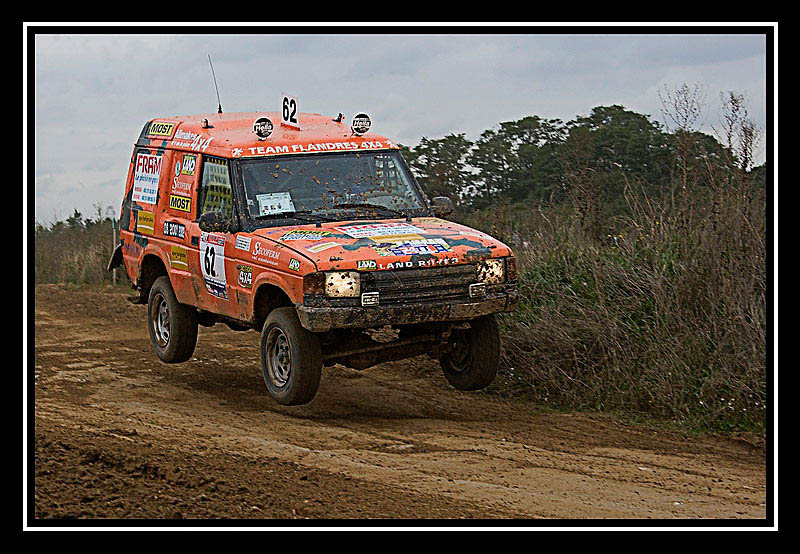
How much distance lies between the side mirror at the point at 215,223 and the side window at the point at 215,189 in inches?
5.7

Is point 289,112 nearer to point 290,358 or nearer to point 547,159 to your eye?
point 290,358

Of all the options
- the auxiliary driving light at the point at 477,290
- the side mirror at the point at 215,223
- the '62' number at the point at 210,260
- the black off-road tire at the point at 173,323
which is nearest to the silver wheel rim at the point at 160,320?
the black off-road tire at the point at 173,323

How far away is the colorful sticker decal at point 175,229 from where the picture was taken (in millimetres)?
10781

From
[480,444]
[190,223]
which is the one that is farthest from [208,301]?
[480,444]

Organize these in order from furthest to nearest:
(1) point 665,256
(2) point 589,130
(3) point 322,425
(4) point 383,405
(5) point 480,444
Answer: (2) point 589,130, (1) point 665,256, (4) point 383,405, (3) point 322,425, (5) point 480,444

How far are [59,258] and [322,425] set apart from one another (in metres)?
13.6

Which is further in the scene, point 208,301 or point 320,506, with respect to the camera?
point 208,301

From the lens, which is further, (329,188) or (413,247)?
(329,188)

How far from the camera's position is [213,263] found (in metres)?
10.1

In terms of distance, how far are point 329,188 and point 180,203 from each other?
1754 mm

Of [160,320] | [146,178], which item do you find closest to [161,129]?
[146,178]

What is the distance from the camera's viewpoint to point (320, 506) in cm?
671

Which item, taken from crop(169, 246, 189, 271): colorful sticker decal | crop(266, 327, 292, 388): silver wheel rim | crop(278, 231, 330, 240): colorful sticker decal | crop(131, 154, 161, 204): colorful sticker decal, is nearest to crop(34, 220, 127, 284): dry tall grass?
crop(131, 154, 161, 204): colorful sticker decal
